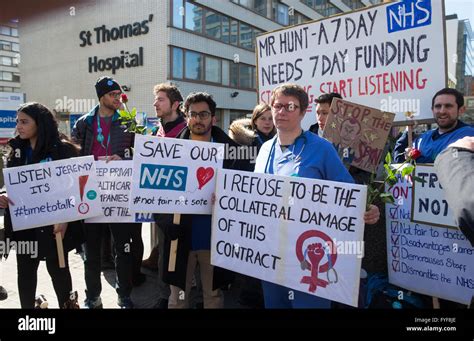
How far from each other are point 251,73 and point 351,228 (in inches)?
963

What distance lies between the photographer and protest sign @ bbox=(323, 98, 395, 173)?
10.00 feet

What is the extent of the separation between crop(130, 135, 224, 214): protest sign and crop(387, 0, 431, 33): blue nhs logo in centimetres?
199

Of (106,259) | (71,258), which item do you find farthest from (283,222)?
(71,258)

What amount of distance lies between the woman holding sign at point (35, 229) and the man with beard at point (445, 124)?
2.91 metres

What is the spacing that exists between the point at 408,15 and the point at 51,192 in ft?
11.0

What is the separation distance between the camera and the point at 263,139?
379cm

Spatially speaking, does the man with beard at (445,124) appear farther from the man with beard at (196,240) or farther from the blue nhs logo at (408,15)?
the man with beard at (196,240)

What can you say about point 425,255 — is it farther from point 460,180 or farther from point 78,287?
point 78,287

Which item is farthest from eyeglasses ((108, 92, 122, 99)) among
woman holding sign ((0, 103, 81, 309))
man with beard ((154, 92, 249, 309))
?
man with beard ((154, 92, 249, 309))

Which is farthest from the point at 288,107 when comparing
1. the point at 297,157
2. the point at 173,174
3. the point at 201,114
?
the point at 173,174

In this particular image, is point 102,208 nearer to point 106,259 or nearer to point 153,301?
point 153,301

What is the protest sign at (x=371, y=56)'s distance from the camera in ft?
9.97

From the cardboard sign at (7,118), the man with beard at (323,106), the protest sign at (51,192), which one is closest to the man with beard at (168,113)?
the protest sign at (51,192)

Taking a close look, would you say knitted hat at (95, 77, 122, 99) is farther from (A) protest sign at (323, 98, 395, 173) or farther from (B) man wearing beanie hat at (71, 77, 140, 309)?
(A) protest sign at (323, 98, 395, 173)
